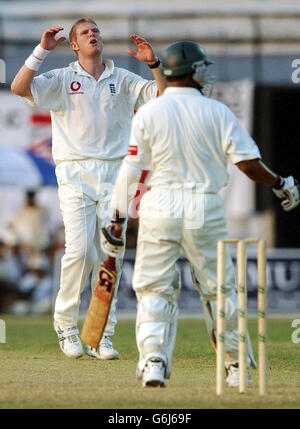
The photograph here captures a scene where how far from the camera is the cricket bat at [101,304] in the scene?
5.55 meters

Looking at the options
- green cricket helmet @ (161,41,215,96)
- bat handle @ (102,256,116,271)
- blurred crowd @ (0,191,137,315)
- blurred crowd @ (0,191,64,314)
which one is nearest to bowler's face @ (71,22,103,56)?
green cricket helmet @ (161,41,215,96)

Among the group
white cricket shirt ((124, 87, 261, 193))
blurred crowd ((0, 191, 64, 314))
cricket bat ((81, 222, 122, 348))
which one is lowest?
cricket bat ((81, 222, 122, 348))

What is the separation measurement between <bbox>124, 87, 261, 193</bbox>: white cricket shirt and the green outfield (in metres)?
1.04

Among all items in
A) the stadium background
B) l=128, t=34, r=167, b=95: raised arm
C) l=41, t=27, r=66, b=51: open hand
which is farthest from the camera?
the stadium background

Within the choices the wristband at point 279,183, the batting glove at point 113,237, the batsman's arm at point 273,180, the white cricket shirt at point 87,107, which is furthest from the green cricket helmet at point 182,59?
the white cricket shirt at point 87,107

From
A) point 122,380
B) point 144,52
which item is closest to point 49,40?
point 144,52

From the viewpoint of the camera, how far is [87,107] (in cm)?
706

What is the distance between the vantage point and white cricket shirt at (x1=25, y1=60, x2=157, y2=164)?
276 inches

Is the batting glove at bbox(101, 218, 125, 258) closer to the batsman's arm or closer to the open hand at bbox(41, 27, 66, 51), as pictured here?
the batsman's arm

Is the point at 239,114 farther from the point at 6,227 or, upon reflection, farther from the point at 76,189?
the point at 76,189

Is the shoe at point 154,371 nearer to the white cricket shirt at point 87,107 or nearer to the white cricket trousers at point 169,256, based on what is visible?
the white cricket trousers at point 169,256

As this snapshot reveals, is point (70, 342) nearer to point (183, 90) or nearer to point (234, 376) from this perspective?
point (234, 376)

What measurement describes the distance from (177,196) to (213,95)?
894cm
